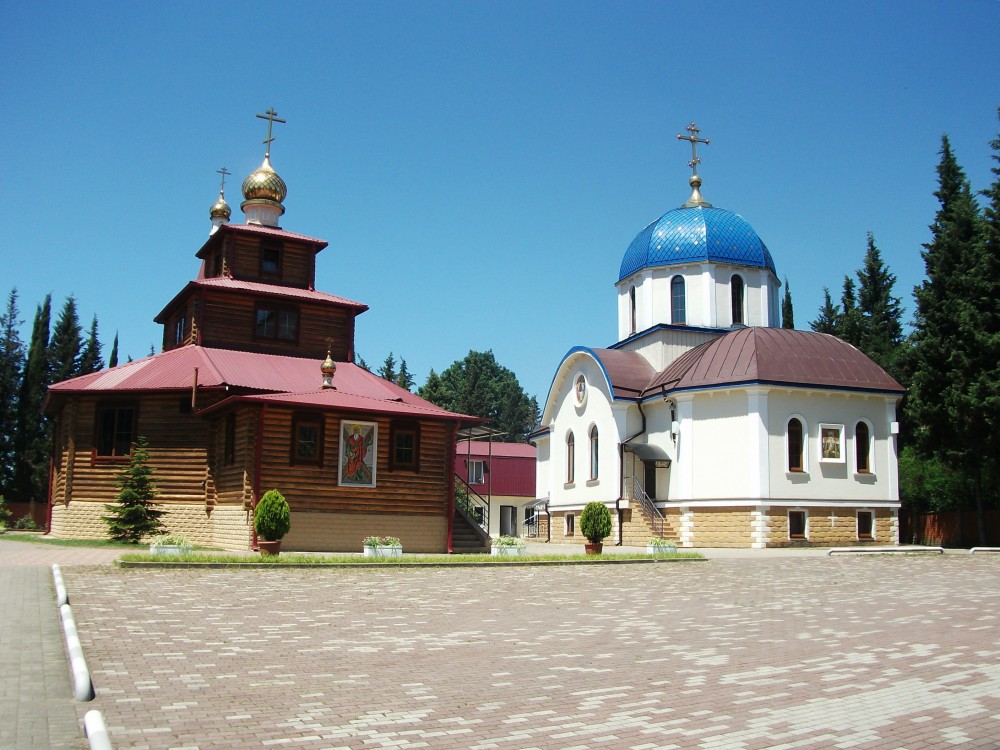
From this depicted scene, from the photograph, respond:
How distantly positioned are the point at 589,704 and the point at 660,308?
3267 cm

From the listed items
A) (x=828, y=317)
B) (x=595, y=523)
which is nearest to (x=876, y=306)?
(x=828, y=317)

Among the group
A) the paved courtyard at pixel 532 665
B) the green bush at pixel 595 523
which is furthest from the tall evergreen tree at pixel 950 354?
the paved courtyard at pixel 532 665

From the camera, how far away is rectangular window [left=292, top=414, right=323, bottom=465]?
2469cm

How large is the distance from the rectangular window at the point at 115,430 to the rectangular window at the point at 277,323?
510 centimetres

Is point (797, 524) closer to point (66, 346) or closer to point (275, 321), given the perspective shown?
point (275, 321)

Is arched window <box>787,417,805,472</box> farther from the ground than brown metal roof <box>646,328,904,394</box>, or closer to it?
closer to it

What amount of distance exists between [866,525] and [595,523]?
1291 cm

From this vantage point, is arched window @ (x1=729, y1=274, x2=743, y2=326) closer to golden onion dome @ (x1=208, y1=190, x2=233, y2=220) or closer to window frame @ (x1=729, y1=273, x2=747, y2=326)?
window frame @ (x1=729, y1=273, x2=747, y2=326)

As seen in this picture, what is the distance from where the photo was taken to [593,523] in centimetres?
2436

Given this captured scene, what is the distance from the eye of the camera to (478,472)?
177 ft

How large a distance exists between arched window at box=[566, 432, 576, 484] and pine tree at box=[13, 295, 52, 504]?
2749cm

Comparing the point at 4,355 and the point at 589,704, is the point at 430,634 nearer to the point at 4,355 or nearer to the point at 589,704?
the point at 589,704

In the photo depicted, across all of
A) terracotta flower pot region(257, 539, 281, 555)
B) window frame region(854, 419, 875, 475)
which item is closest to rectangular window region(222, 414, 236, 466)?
terracotta flower pot region(257, 539, 281, 555)

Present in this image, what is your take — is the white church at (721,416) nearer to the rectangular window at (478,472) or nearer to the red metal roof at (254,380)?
the red metal roof at (254,380)
